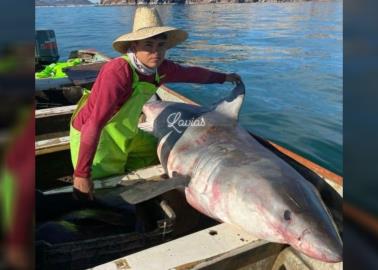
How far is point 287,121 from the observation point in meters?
9.30

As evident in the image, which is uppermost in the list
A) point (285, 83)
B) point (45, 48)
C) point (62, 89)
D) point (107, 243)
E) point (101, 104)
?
point (101, 104)

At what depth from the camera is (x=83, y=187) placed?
319 cm

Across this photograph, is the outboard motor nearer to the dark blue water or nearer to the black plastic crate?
the dark blue water

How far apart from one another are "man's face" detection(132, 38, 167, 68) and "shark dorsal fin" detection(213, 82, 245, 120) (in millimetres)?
856

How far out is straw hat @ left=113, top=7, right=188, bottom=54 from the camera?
11.0 feet

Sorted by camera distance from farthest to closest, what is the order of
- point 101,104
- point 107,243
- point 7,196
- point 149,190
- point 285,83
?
1. point 285,83
2. point 101,104
3. point 149,190
4. point 107,243
5. point 7,196

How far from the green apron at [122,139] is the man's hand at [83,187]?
51cm

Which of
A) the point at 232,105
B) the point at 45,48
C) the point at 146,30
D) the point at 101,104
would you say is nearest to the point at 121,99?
the point at 101,104

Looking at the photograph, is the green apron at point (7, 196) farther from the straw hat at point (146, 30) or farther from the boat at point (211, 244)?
the straw hat at point (146, 30)

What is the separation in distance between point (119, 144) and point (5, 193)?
3.05m

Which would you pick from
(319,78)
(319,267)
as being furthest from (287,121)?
(319,267)

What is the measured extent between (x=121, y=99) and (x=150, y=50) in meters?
0.45

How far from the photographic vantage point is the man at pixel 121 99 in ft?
10.5

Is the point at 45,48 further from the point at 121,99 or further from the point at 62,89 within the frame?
the point at 121,99
